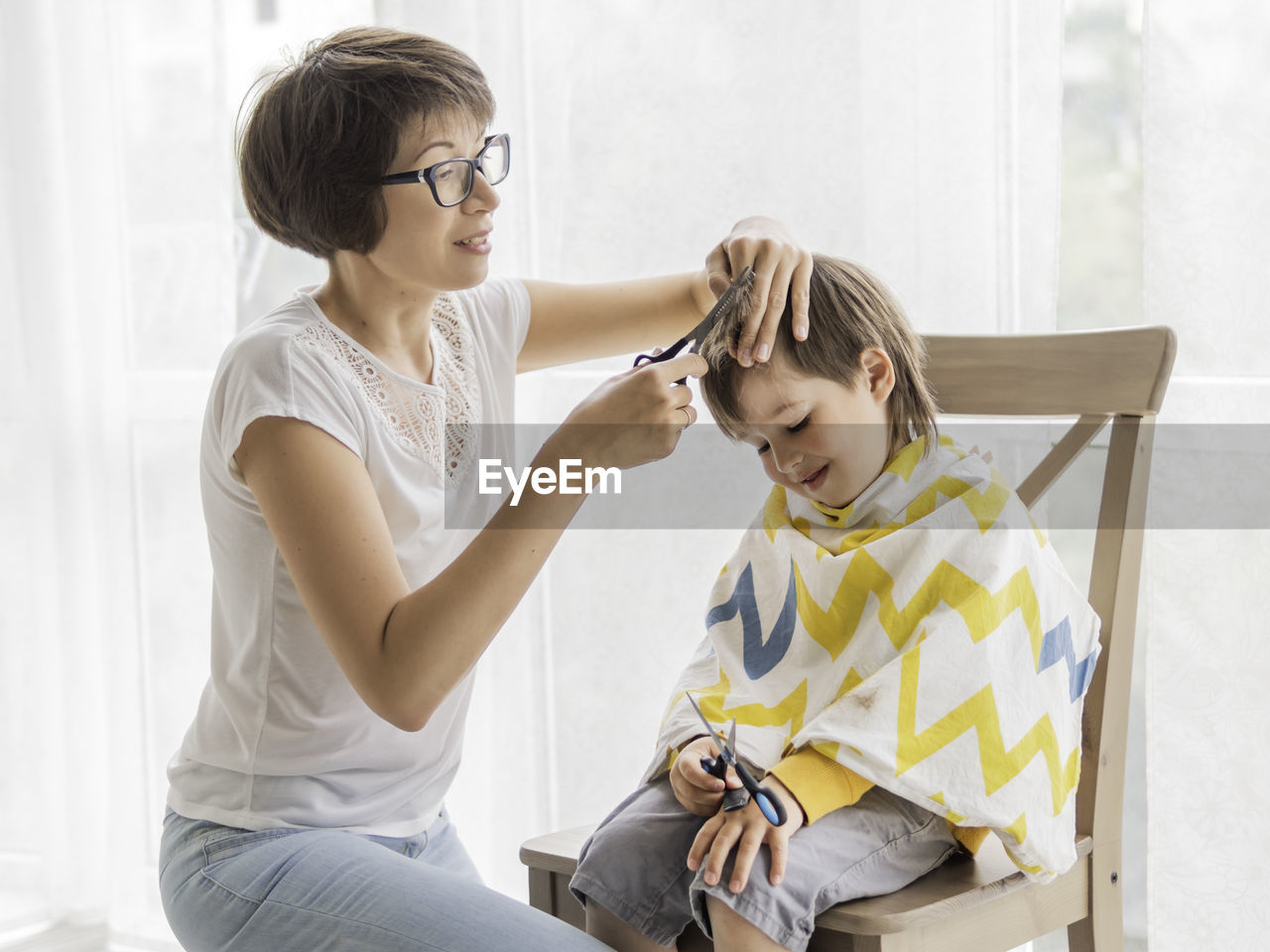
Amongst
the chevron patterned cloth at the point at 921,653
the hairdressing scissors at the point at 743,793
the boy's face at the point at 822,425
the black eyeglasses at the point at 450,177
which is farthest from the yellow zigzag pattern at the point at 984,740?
the black eyeglasses at the point at 450,177

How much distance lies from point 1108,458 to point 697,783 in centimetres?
51

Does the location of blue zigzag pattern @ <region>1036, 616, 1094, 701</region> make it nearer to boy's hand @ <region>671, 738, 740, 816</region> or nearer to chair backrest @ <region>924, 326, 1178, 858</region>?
chair backrest @ <region>924, 326, 1178, 858</region>

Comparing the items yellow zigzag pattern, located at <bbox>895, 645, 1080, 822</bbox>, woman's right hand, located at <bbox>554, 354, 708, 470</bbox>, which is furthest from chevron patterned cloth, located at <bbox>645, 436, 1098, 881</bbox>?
woman's right hand, located at <bbox>554, 354, 708, 470</bbox>

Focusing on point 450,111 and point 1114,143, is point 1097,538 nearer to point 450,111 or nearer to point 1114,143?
point 1114,143

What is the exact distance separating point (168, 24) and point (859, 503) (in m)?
1.62

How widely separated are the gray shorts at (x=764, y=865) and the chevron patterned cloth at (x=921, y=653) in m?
0.04

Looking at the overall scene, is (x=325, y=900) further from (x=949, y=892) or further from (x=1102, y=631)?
(x=1102, y=631)

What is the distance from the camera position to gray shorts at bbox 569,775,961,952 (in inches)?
39.2

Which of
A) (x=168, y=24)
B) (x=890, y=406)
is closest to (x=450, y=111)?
(x=890, y=406)

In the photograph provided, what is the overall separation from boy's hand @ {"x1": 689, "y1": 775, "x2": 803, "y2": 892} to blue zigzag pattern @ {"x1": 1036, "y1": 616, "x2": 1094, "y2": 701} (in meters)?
0.25

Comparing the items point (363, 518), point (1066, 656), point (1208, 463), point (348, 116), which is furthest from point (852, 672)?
point (348, 116)

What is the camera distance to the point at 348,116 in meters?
1.18

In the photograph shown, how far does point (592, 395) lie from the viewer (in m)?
1.10

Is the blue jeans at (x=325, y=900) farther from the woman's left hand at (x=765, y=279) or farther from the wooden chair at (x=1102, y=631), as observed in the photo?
the woman's left hand at (x=765, y=279)
